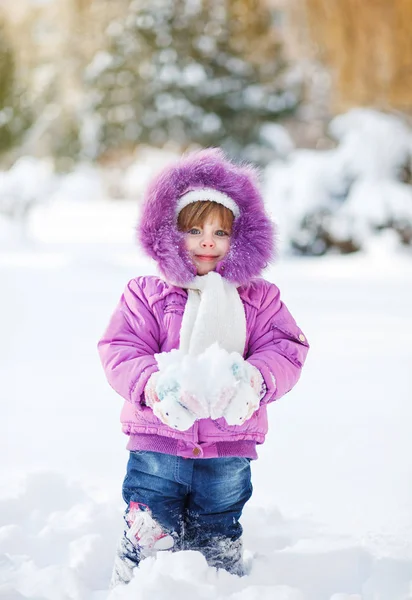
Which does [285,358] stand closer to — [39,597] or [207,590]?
[207,590]

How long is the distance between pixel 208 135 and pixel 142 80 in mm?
1698

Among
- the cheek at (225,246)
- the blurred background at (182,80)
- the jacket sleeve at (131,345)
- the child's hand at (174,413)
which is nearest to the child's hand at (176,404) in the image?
the child's hand at (174,413)

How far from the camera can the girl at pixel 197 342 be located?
1.77 m

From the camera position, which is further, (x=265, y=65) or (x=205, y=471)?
(x=265, y=65)

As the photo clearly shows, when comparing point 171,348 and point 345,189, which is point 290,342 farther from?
point 345,189

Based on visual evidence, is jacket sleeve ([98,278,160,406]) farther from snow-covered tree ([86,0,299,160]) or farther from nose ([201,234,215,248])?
snow-covered tree ([86,0,299,160])

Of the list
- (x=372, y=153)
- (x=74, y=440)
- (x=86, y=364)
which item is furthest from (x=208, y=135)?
(x=74, y=440)

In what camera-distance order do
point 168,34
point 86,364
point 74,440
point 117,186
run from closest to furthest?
point 74,440 → point 86,364 → point 168,34 → point 117,186

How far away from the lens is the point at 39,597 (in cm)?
175

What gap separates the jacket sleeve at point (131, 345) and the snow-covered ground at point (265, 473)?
0.37 m

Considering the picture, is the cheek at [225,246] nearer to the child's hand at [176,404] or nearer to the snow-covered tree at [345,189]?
the child's hand at [176,404]

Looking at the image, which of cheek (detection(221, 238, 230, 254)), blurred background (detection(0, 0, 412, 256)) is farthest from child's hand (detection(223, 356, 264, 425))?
blurred background (detection(0, 0, 412, 256))

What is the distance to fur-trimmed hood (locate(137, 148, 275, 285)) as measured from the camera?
183 centimetres

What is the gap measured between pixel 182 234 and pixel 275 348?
0.38m
